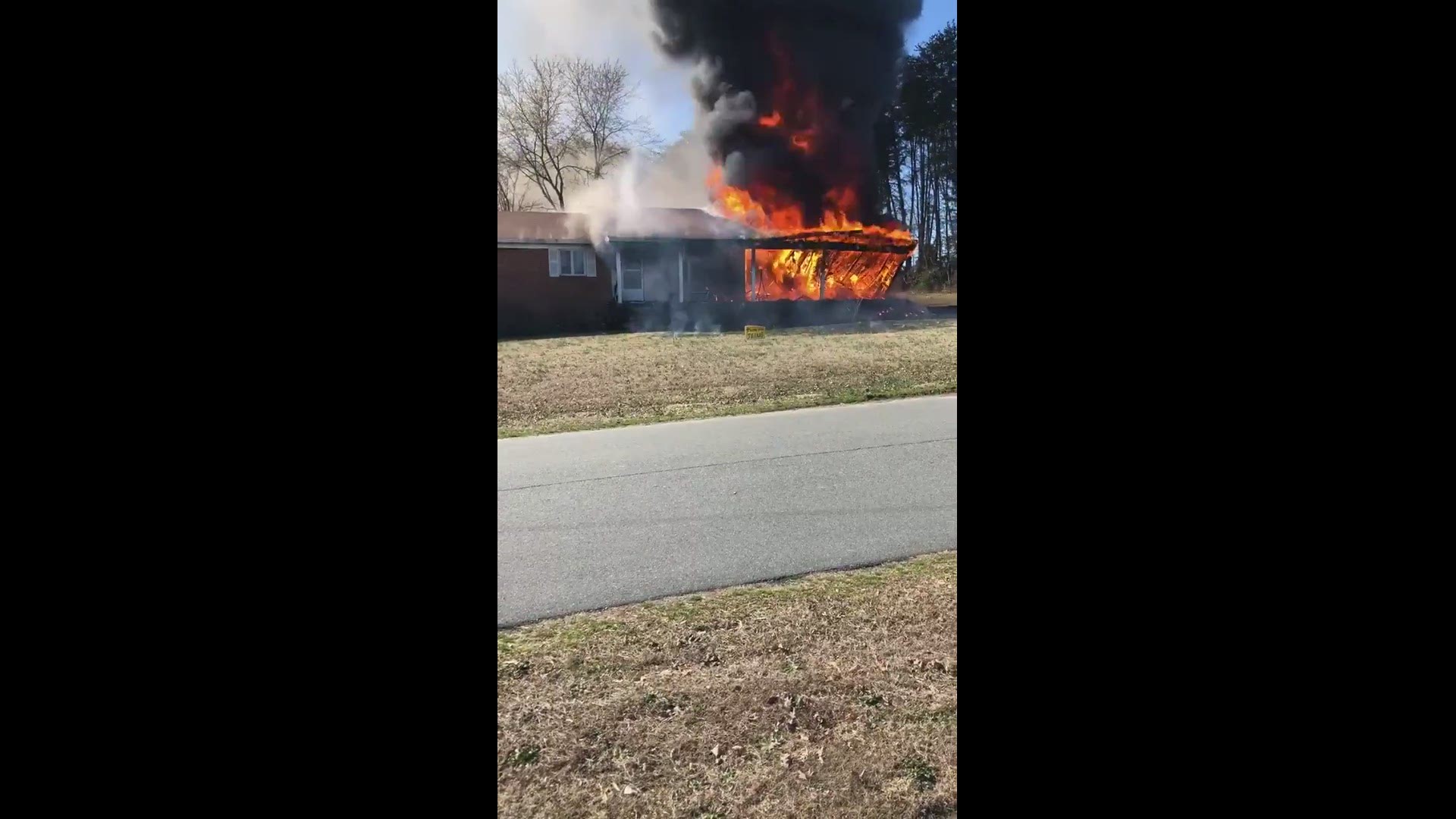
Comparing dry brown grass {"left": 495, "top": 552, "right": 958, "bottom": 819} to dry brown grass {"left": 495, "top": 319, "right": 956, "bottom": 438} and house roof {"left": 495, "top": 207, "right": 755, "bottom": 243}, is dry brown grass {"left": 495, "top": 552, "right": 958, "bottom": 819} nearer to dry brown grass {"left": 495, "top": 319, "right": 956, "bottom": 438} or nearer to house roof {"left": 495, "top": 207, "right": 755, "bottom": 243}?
dry brown grass {"left": 495, "top": 319, "right": 956, "bottom": 438}

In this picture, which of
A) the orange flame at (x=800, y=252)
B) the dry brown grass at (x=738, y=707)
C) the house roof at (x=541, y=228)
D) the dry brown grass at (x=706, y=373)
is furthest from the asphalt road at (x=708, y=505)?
the house roof at (x=541, y=228)

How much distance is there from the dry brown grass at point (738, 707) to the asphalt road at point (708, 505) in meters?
0.51

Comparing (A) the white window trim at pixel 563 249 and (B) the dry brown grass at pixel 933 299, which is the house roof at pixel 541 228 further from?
(B) the dry brown grass at pixel 933 299

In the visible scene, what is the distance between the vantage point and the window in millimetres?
17719

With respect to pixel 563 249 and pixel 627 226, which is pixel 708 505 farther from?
pixel 563 249

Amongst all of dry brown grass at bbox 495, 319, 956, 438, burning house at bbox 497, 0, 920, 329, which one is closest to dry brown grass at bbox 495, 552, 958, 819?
dry brown grass at bbox 495, 319, 956, 438

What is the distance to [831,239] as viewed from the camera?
668 inches

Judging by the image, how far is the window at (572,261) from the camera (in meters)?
17.7

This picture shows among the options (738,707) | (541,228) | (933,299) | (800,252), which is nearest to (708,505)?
(738,707)

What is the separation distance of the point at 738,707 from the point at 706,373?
9532mm
